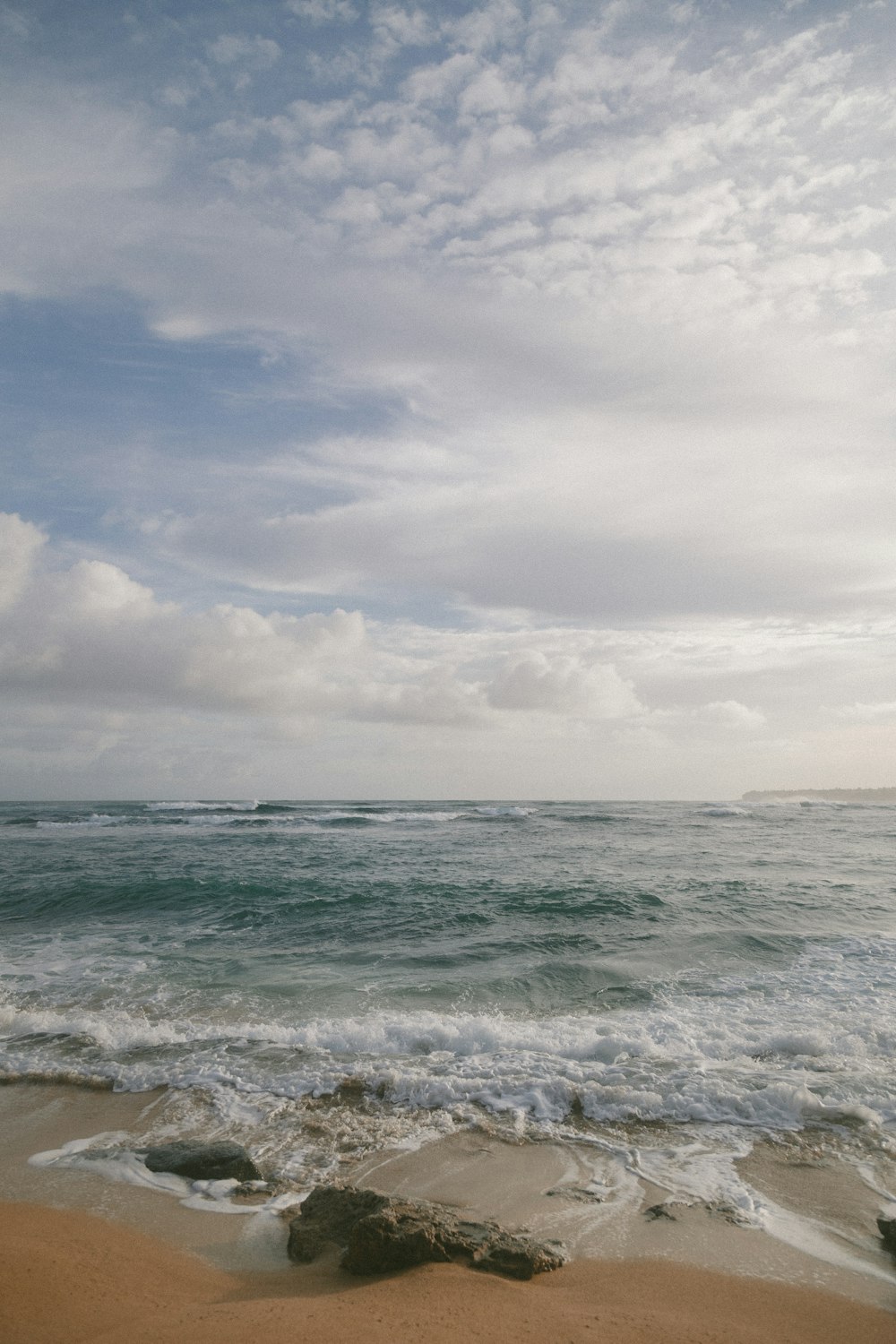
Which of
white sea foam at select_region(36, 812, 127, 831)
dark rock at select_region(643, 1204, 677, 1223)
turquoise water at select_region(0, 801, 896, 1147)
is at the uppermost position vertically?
dark rock at select_region(643, 1204, 677, 1223)

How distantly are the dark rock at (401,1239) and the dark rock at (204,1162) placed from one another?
3.38ft

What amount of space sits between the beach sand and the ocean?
1.71ft

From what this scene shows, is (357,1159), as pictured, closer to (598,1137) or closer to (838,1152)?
(598,1137)

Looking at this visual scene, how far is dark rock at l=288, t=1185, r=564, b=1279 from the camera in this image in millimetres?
3969

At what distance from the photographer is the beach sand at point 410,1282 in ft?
11.1

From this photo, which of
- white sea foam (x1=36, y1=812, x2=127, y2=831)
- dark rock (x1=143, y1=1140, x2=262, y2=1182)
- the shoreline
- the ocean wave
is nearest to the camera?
the shoreline

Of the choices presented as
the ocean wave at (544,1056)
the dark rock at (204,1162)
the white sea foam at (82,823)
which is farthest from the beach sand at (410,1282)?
the white sea foam at (82,823)

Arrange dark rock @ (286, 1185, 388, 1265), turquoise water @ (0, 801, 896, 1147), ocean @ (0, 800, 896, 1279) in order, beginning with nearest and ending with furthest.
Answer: dark rock @ (286, 1185, 388, 1265) → ocean @ (0, 800, 896, 1279) → turquoise water @ (0, 801, 896, 1147)

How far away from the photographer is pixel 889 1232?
4.43 meters

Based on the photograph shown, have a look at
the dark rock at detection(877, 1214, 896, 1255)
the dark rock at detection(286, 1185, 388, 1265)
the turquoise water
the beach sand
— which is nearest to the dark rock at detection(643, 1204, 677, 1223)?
the beach sand

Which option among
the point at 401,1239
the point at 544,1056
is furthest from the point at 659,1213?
the point at 544,1056

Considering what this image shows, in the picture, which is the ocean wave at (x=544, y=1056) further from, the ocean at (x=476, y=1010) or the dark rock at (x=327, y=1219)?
the dark rock at (x=327, y=1219)

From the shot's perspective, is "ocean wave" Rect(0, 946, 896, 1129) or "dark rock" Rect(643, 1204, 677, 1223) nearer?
"dark rock" Rect(643, 1204, 677, 1223)

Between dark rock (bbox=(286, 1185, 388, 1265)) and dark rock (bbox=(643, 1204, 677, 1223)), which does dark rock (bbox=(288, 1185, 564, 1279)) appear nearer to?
dark rock (bbox=(286, 1185, 388, 1265))
